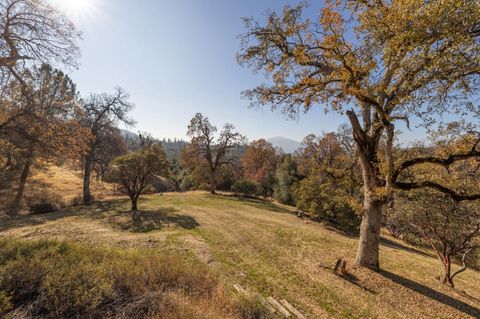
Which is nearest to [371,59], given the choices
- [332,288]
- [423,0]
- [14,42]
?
[423,0]

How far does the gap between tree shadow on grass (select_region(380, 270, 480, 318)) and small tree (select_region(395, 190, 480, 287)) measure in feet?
5.36

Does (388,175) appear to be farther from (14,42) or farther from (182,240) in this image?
(14,42)

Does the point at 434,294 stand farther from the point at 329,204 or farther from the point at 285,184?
the point at 285,184

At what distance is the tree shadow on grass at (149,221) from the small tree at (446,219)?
11.8 meters

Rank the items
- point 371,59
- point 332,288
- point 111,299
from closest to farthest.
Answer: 1. point 111,299
2. point 371,59
3. point 332,288

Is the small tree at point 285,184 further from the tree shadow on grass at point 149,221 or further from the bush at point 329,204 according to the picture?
the tree shadow on grass at point 149,221

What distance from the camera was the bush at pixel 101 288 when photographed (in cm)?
390

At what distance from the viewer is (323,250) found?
11023 millimetres

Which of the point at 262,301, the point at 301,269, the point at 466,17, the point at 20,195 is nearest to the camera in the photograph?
the point at 466,17

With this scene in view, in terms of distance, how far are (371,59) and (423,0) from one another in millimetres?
1803

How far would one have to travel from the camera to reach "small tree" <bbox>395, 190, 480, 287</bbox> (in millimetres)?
7883

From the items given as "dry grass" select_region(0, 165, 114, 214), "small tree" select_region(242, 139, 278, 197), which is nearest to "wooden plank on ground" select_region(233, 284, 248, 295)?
"dry grass" select_region(0, 165, 114, 214)

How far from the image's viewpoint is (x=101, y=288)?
4270mm

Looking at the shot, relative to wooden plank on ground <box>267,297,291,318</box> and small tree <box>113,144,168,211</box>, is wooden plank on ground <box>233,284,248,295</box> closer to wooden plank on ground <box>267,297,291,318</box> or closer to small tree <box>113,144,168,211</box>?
wooden plank on ground <box>267,297,291,318</box>
